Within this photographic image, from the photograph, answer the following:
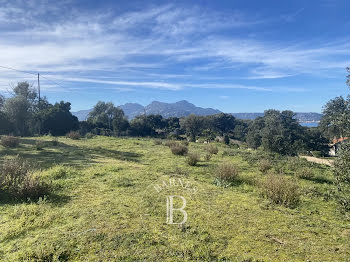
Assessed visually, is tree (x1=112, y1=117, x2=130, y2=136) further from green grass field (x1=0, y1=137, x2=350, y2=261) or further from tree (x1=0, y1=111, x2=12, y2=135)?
green grass field (x1=0, y1=137, x2=350, y2=261)

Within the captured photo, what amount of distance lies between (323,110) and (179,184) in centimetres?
3753

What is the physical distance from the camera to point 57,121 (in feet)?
118

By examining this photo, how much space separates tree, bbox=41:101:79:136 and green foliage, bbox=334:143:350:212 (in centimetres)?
3703

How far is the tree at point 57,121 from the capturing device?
3488 centimetres

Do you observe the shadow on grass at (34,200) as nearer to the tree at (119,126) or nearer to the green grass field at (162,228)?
the green grass field at (162,228)

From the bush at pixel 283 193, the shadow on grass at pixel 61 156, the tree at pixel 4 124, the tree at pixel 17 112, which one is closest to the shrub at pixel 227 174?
the bush at pixel 283 193

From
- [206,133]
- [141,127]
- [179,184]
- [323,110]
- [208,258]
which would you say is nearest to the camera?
[208,258]

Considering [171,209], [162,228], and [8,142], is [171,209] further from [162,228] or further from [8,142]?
[8,142]

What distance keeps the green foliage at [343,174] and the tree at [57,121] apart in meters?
37.0

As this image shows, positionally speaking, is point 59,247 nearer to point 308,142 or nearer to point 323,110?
point 323,110

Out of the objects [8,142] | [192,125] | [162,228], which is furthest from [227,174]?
[192,125]

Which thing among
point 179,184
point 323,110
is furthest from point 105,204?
point 323,110

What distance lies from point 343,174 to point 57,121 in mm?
40124

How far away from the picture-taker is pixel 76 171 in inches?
330
